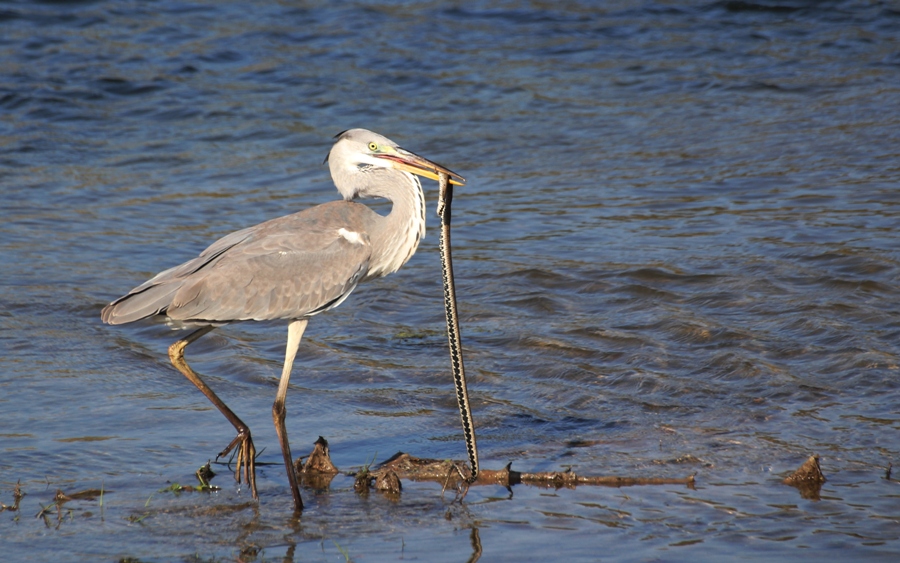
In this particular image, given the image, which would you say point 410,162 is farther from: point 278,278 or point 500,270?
point 500,270

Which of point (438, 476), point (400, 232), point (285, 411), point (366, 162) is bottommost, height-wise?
point (438, 476)

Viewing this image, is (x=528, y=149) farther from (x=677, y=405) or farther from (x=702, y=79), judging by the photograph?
(x=677, y=405)

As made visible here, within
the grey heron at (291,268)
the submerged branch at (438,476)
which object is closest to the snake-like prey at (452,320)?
the submerged branch at (438,476)

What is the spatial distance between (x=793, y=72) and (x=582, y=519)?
34.2 feet

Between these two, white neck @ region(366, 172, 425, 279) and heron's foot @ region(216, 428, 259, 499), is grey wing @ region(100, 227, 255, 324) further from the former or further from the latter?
white neck @ region(366, 172, 425, 279)

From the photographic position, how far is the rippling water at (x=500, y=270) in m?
4.70

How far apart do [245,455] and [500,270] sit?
387cm

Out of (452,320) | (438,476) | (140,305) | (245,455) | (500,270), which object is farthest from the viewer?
(500,270)

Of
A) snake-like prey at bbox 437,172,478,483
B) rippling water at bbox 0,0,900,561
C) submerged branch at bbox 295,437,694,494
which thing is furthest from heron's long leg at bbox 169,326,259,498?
snake-like prey at bbox 437,172,478,483

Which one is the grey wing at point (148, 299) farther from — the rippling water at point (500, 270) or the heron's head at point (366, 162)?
the heron's head at point (366, 162)

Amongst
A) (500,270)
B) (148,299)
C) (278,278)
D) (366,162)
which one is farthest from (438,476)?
(500,270)

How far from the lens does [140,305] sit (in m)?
5.36

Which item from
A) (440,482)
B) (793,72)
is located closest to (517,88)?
(793,72)

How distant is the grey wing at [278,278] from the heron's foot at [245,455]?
0.67 m
